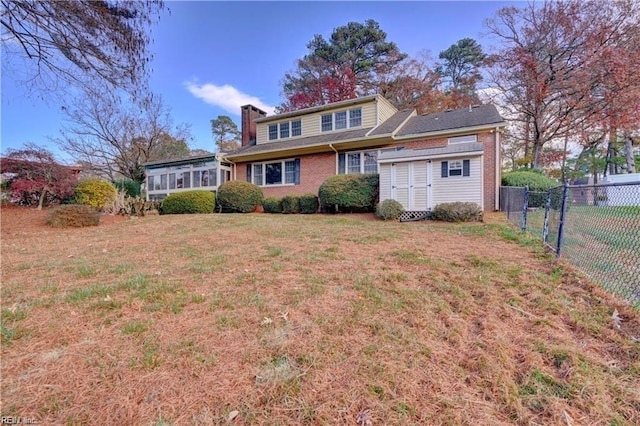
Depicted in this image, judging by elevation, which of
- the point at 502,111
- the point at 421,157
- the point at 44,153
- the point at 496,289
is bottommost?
the point at 496,289

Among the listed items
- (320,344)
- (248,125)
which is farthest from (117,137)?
(320,344)

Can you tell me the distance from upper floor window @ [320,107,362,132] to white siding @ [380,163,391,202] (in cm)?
506

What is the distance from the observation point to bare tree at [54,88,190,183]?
1877cm

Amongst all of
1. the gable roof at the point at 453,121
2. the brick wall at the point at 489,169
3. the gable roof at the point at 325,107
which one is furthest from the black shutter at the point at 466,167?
the gable roof at the point at 325,107

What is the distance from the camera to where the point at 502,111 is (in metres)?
19.9

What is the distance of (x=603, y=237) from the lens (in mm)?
4070

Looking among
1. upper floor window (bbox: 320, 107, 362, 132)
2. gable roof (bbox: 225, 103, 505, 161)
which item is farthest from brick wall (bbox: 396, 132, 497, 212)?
upper floor window (bbox: 320, 107, 362, 132)

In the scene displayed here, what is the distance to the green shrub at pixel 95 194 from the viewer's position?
1352cm

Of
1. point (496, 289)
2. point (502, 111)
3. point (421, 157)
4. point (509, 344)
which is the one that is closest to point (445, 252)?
point (496, 289)

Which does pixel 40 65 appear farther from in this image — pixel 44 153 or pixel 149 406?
pixel 44 153

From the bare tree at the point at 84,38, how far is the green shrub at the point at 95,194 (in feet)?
28.6

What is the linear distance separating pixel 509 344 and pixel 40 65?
968cm

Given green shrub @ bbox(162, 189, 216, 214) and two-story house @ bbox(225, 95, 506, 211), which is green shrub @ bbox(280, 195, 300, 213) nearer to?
two-story house @ bbox(225, 95, 506, 211)

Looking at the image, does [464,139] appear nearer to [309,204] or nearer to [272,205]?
[309,204]
